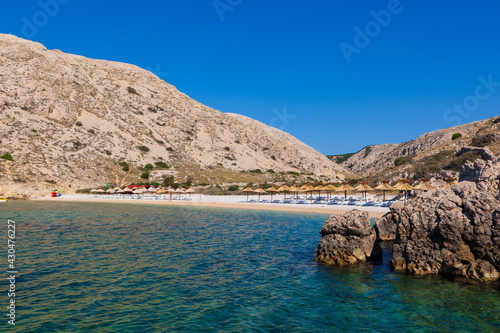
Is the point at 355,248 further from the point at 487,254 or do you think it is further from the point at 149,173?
the point at 149,173

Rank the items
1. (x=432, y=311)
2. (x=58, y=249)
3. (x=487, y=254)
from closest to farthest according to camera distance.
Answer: (x=432, y=311)
(x=487, y=254)
(x=58, y=249)

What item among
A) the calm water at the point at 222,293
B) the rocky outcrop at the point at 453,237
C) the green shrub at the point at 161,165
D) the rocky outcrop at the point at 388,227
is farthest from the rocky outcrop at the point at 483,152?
the green shrub at the point at 161,165

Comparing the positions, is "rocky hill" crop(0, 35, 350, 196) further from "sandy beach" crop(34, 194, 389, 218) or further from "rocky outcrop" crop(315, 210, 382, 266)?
"rocky outcrop" crop(315, 210, 382, 266)

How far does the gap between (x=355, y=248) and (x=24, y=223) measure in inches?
1173

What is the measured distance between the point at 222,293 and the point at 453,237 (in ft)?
34.4

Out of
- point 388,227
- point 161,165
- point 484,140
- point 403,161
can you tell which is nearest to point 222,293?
point 388,227

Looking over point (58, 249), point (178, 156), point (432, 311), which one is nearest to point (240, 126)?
point (178, 156)

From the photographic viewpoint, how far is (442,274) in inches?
577

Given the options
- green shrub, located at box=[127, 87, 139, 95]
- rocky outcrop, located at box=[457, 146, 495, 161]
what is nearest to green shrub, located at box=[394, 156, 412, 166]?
rocky outcrop, located at box=[457, 146, 495, 161]

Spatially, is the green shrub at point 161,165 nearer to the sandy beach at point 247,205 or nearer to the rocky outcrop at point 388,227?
the sandy beach at point 247,205

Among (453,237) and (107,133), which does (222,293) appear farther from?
(107,133)

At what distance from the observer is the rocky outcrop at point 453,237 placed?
13.7m

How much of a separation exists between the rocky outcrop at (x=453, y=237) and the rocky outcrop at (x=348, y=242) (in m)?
1.70

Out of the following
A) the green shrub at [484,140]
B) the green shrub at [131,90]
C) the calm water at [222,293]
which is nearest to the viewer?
the calm water at [222,293]
